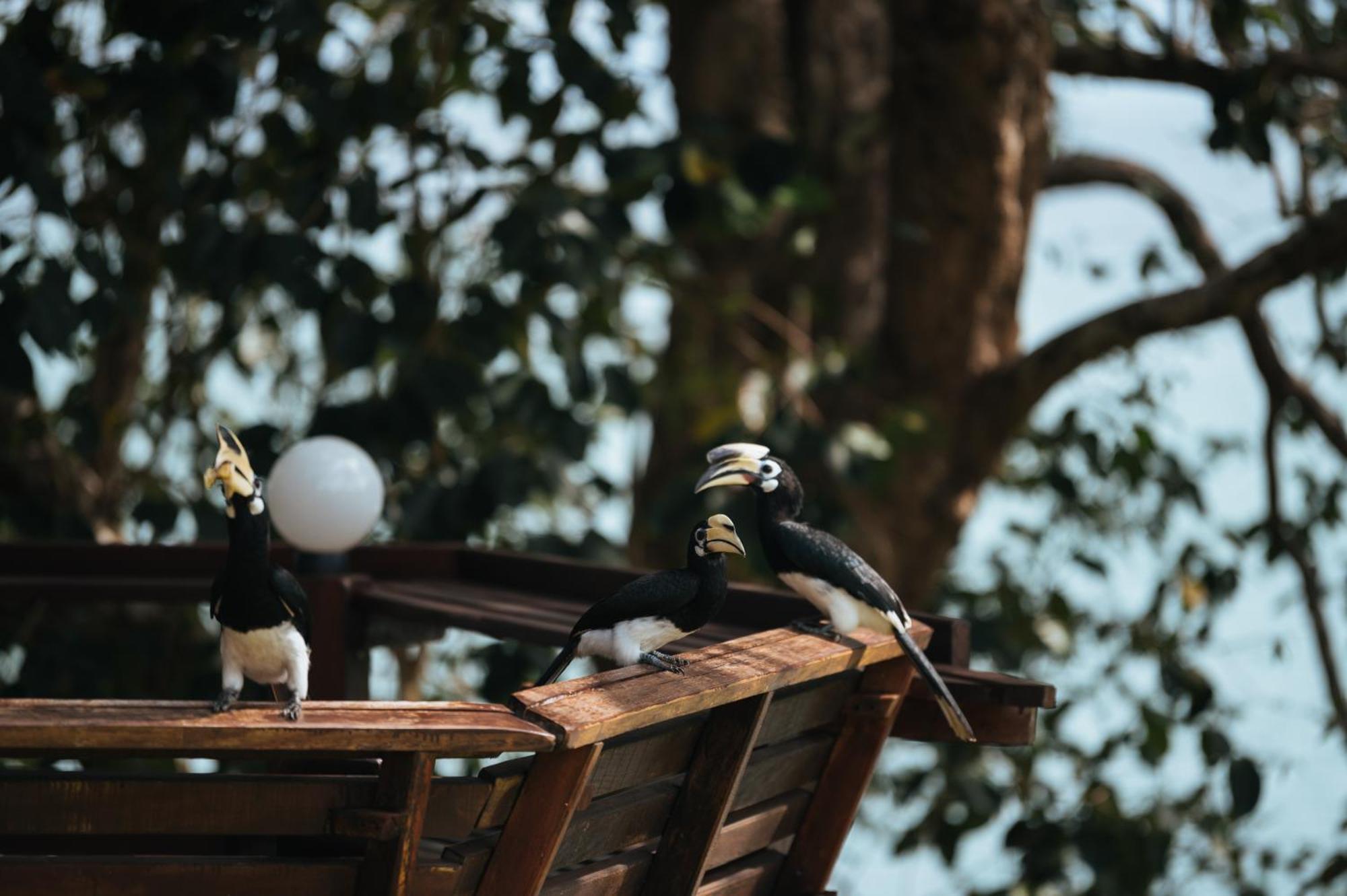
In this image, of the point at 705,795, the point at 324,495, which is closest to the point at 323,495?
the point at 324,495

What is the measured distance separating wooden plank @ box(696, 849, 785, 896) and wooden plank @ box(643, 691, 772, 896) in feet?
0.40

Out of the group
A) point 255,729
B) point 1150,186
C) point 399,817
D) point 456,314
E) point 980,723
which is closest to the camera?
point 255,729

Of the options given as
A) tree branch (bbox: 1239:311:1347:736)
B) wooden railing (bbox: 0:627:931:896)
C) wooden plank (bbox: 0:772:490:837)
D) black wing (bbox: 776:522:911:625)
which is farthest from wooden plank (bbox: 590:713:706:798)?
tree branch (bbox: 1239:311:1347:736)

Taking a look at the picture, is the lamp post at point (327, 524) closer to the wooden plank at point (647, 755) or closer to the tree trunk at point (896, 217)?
the wooden plank at point (647, 755)

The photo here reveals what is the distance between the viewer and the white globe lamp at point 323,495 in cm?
303

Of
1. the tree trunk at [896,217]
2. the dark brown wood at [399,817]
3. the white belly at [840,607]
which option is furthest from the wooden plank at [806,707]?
the tree trunk at [896,217]

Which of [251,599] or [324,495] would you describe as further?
[324,495]

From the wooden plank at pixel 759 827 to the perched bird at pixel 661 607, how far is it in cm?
29

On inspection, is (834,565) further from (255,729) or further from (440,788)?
(255,729)

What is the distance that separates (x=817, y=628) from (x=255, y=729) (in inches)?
38.0

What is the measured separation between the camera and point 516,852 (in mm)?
1845

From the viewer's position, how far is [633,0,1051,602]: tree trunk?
4.70 m

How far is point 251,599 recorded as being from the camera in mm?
1894

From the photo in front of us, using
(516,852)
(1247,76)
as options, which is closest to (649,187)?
(1247,76)
